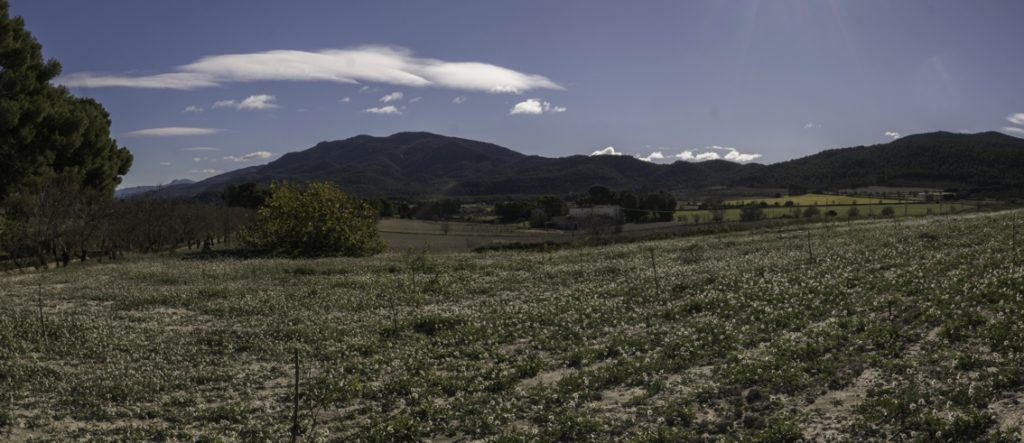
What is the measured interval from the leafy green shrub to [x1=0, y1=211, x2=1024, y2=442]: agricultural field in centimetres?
2566

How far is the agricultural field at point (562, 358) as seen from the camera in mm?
10586

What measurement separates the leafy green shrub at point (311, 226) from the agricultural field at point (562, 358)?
25.7m

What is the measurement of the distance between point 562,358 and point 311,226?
41.3m

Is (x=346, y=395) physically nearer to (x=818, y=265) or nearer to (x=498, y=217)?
(x=818, y=265)

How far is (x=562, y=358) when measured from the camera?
1521cm

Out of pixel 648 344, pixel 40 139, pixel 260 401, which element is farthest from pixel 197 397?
pixel 40 139

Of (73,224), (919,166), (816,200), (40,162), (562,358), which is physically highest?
(919,166)

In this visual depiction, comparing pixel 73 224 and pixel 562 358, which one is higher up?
pixel 73 224

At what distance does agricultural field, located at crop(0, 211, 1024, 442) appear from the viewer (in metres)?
10.6

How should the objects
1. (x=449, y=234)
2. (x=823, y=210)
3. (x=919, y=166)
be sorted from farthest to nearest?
(x=919, y=166), (x=823, y=210), (x=449, y=234)

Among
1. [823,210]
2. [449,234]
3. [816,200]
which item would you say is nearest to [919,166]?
[816,200]

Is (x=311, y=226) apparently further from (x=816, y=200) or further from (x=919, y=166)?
(x=919, y=166)

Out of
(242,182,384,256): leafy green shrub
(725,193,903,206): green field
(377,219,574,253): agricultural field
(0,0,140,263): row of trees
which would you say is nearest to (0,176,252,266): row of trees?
(0,0,140,263): row of trees

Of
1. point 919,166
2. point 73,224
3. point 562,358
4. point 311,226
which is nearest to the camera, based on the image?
point 562,358
